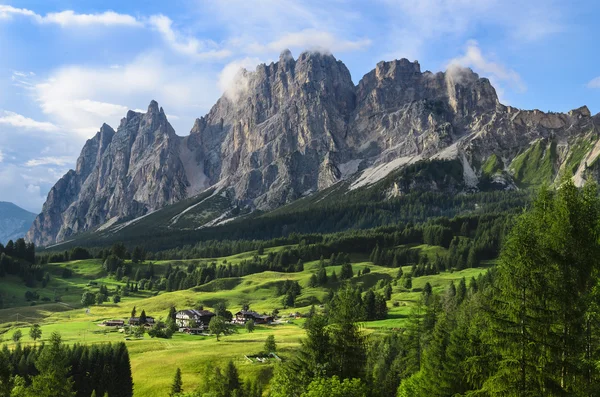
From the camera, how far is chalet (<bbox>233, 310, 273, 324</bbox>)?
155 metres

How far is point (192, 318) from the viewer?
497ft

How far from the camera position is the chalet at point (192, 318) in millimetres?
150400

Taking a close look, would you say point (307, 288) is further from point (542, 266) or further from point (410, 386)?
point (542, 266)

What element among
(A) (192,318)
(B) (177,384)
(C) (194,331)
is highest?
(A) (192,318)

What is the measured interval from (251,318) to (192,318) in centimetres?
1829

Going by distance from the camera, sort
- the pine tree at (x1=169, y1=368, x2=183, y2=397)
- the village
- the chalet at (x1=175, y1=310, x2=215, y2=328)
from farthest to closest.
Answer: the chalet at (x1=175, y1=310, x2=215, y2=328), the village, the pine tree at (x1=169, y1=368, x2=183, y2=397)

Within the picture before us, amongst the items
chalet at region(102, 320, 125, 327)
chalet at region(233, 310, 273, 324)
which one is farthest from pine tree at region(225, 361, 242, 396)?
chalet at region(102, 320, 125, 327)

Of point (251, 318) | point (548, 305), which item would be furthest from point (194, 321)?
point (548, 305)

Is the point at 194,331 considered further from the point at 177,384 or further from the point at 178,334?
the point at 177,384

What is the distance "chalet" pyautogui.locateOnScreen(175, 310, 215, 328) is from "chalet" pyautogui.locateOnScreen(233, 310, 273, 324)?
29.8 feet

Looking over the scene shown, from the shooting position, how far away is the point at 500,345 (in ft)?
86.6

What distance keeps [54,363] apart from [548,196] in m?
58.7

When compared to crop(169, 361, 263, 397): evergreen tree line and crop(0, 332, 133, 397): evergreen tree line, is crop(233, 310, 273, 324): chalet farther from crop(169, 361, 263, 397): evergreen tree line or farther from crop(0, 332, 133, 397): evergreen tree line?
crop(169, 361, 263, 397): evergreen tree line

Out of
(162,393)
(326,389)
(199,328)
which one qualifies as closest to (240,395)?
(162,393)
